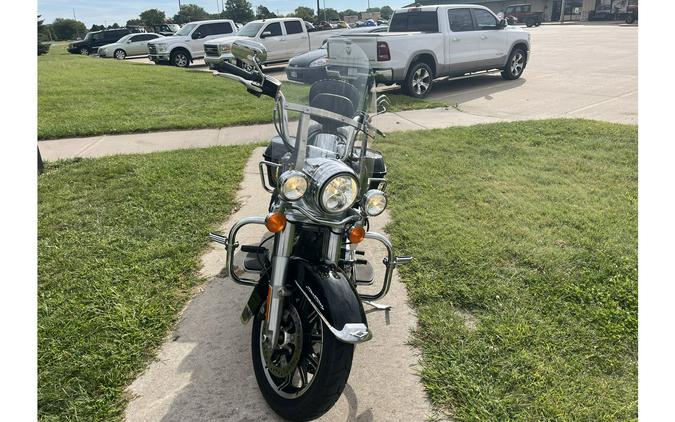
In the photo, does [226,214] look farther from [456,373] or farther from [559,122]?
[559,122]

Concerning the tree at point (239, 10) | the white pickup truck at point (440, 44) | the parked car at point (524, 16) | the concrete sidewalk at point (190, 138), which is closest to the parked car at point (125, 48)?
the white pickup truck at point (440, 44)

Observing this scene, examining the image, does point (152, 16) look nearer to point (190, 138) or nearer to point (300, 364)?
point (190, 138)

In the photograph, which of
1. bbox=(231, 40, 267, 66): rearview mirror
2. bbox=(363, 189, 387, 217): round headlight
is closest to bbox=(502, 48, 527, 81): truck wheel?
bbox=(231, 40, 267, 66): rearview mirror

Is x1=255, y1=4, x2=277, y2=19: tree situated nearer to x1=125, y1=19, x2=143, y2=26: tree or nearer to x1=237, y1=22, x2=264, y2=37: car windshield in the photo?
x1=125, y1=19, x2=143, y2=26: tree

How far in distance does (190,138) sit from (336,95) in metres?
5.27

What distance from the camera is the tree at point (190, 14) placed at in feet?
195

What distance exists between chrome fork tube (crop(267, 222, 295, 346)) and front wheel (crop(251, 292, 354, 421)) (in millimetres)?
84

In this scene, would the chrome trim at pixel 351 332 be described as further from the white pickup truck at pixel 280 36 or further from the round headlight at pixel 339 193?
the white pickup truck at pixel 280 36

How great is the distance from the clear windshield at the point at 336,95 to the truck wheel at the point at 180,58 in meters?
17.2

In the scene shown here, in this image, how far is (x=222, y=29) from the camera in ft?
61.8

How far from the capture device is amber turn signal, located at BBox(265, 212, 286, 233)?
82.2 inches

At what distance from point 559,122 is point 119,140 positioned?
281 inches

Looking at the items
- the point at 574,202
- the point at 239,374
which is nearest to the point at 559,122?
the point at 574,202

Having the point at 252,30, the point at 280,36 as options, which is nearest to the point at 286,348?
the point at 280,36
